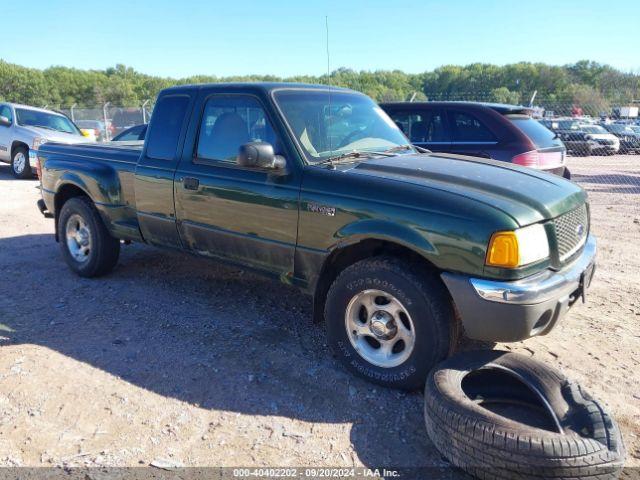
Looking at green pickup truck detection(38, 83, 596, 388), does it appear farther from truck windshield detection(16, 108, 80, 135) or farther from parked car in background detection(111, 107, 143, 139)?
parked car in background detection(111, 107, 143, 139)

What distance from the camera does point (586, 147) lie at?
2173cm

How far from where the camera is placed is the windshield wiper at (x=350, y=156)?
371 centimetres

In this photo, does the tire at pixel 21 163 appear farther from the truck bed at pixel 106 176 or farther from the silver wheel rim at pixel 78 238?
the silver wheel rim at pixel 78 238

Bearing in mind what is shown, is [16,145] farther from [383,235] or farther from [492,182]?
[492,182]

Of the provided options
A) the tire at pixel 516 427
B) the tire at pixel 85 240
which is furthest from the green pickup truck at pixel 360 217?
the tire at pixel 85 240

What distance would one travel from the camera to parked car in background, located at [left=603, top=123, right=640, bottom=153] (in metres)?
23.1

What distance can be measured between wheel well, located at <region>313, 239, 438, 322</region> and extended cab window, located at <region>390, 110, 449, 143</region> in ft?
14.6

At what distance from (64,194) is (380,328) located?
398 centimetres

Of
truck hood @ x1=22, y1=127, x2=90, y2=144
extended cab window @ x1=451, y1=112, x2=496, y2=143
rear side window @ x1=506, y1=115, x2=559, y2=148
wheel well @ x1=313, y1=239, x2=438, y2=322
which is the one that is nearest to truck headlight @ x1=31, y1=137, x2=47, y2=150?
truck hood @ x1=22, y1=127, x2=90, y2=144

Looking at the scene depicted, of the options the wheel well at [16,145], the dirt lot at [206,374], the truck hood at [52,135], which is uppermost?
the truck hood at [52,135]

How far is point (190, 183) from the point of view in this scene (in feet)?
13.8

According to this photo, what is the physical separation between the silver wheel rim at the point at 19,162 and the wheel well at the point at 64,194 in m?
8.42

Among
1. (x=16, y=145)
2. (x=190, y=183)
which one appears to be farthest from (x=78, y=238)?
(x=16, y=145)

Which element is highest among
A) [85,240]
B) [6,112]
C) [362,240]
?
[6,112]
